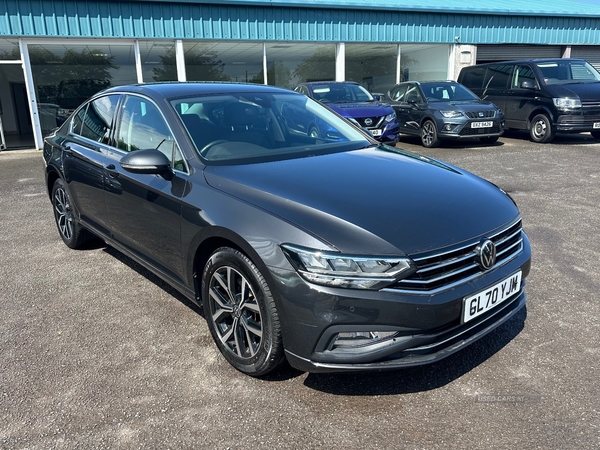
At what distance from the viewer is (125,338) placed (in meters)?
3.24

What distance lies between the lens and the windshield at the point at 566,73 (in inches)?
453

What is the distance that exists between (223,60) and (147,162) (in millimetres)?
14837

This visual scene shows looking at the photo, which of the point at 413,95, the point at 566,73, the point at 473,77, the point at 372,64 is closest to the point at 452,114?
the point at 413,95

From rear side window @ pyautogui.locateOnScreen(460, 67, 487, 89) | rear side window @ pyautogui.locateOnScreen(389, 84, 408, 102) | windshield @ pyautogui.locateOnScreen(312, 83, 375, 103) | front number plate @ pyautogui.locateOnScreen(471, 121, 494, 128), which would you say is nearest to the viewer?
windshield @ pyautogui.locateOnScreen(312, 83, 375, 103)

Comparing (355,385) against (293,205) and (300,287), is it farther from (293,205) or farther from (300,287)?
(293,205)

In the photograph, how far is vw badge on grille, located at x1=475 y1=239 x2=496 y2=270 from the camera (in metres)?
2.47

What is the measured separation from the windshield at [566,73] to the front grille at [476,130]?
5.44ft

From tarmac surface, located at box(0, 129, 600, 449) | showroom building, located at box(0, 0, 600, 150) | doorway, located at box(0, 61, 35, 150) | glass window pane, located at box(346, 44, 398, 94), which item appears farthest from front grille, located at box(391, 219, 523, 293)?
doorway, located at box(0, 61, 35, 150)

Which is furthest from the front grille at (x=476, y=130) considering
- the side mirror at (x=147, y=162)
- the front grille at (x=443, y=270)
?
the side mirror at (x=147, y=162)

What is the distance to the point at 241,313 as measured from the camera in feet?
8.89

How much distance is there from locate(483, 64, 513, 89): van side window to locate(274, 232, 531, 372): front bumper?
1156 centimetres

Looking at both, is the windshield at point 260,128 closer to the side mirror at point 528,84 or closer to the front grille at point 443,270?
the front grille at point 443,270

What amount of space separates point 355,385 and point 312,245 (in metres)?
0.87

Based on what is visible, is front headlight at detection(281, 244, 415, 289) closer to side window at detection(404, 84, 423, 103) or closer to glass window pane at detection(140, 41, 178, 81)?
side window at detection(404, 84, 423, 103)
